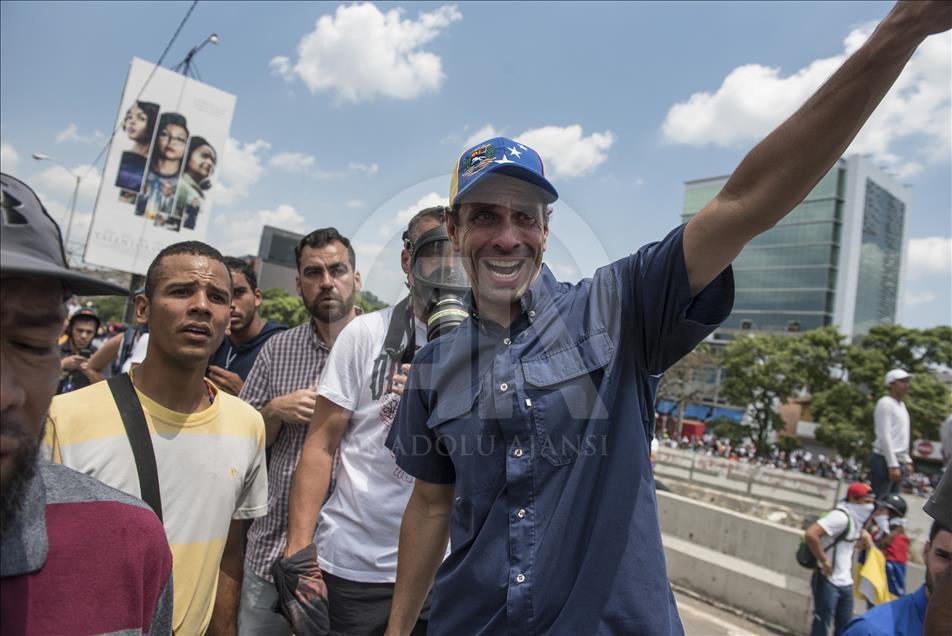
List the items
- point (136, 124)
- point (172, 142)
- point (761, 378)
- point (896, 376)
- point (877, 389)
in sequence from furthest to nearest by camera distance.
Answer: point (761, 378) → point (877, 389) → point (172, 142) → point (136, 124) → point (896, 376)

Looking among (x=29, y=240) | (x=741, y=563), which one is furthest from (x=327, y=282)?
(x=741, y=563)

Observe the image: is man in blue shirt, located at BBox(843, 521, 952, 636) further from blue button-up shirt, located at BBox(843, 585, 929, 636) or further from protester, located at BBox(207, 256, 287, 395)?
protester, located at BBox(207, 256, 287, 395)

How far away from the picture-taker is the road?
21.7 ft

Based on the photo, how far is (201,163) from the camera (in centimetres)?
3103

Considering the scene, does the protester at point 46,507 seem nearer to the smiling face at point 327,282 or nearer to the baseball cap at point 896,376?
the smiling face at point 327,282

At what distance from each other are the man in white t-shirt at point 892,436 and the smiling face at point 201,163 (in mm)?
30934

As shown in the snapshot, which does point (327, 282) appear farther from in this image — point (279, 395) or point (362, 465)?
point (362, 465)

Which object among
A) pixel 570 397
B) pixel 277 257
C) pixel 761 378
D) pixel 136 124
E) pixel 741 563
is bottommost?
pixel 741 563

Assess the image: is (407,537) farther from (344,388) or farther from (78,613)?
(78,613)

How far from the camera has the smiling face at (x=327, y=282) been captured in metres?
3.38

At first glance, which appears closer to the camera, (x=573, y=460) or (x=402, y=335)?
(x=573, y=460)

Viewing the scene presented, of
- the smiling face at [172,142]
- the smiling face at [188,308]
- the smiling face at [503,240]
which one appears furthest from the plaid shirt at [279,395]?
the smiling face at [172,142]

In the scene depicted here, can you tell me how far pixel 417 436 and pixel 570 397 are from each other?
60 cm

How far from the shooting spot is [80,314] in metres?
7.75
